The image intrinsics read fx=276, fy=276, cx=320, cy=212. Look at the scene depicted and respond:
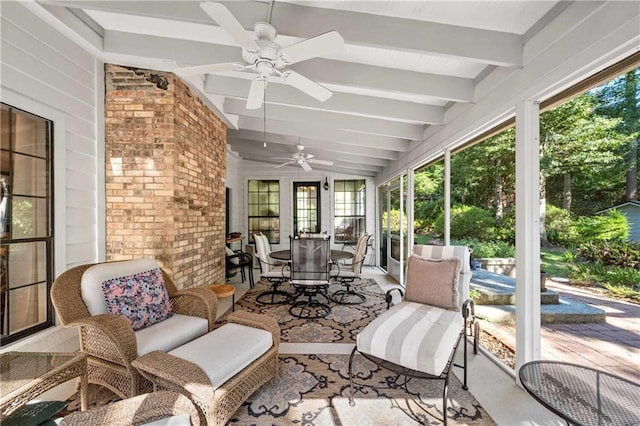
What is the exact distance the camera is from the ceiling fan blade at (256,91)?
224 cm

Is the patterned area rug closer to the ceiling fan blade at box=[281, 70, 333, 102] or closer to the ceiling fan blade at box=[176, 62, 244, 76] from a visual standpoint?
the ceiling fan blade at box=[281, 70, 333, 102]

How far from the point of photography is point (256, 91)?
2.38 meters

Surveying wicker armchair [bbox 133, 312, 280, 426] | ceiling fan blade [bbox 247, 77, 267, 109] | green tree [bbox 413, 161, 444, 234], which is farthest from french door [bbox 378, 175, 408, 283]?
wicker armchair [bbox 133, 312, 280, 426]

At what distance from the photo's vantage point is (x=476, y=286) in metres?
3.40

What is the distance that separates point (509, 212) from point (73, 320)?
364cm

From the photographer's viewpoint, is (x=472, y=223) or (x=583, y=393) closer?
(x=583, y=393)

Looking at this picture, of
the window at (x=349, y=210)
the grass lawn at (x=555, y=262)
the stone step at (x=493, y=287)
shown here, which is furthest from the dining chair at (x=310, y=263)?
the window at (x=349, y=210)

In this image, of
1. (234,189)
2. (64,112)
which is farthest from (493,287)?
(234,189)

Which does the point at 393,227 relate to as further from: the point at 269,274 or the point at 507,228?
the point at 507,228

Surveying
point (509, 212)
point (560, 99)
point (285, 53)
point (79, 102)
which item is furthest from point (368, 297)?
point (79, 102)

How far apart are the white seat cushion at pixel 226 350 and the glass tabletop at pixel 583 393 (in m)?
1.59

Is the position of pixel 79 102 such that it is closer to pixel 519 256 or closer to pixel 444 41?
pixel 444 41

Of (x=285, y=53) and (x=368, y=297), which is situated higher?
(x=285, y=53)

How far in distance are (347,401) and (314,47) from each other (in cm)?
244
